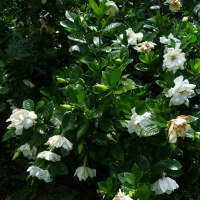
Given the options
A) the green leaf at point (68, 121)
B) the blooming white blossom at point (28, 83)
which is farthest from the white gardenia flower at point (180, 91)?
the blooming white blossom at point (28, 83)

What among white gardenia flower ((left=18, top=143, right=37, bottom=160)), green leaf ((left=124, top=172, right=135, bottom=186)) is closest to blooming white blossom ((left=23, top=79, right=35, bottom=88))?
white gardenia flower ((left=18, top=143, right=37, bottom=160))

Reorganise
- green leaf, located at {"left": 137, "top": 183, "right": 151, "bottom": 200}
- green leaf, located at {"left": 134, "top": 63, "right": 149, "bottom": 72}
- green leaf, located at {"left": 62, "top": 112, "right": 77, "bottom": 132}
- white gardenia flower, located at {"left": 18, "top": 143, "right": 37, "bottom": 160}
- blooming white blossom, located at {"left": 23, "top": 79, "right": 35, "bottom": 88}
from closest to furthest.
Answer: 1. green leaf, located at {"left": 137, "top": 183, "right": 151, "bottom": 200}
2. green leaf, located at {"left": 62, "top": 112, "right": 77, "bottom": 132}
3. white gardenia flower, located at {"left": 18, "top": 143, "right": 37, "bottom": 160}
4. green leaf, located at {"left": 134, "top": 63, "right": 149, "bottom": 72}
5. blooming white blossom, located at {"left": 23, "top": 79, "right": 35, "bottom": 88}

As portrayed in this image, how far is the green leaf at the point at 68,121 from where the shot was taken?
1345mm

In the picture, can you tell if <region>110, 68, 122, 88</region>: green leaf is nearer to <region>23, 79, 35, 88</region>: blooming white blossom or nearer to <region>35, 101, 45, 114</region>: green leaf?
<region>35, 101, 45, 114</region>: green leaf

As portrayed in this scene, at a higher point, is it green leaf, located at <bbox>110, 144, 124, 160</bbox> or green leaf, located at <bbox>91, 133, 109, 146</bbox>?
green leaf, located at <bbox>91, 133, 109, 146</bbox>

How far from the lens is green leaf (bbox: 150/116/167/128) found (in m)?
1.29

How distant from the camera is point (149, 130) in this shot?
4.33ft

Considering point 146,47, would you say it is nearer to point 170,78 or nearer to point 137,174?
point 170,78

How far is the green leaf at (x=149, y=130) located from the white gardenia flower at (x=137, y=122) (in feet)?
0.07

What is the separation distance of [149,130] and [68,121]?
0.43 m

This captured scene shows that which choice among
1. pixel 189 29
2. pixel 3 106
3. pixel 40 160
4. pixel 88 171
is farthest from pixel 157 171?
pixel 3 106

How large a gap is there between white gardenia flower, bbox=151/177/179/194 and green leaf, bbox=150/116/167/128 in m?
0.32

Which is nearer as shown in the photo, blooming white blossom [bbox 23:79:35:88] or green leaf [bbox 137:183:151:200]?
green leaf [bbox 137:183:151:200]

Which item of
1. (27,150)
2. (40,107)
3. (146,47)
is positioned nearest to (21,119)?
(40,107)
